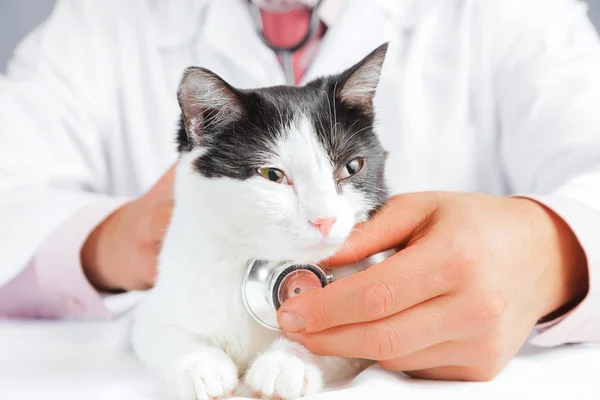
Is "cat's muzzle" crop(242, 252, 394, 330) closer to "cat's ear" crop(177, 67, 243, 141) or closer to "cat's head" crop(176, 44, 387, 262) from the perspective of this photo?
"cat's head" crop(176, 44, 387, 262)

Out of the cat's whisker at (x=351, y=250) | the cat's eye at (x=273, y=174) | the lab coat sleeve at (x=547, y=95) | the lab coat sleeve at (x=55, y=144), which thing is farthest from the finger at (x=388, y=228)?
the lab coat sleeve at (x=55, y=144)

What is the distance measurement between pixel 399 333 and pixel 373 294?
53 millimetres

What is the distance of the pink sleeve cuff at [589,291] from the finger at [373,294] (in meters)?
0.23

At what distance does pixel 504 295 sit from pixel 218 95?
0.40 m

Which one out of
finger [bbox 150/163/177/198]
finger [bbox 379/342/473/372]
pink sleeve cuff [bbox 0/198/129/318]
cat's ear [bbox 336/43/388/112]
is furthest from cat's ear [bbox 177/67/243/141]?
pink sleeve cuff [bbox 0/198/129/318]

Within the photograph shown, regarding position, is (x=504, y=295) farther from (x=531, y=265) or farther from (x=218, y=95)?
(x=218, y=95)

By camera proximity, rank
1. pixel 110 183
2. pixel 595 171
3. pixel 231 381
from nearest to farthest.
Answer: pixel 231 381 < pixel 595 171 < pixel 110 183

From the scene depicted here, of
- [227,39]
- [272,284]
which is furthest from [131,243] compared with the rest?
[227,39]

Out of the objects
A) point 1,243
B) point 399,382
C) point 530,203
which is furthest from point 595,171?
point 1,243

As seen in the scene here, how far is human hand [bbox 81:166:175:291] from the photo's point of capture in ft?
2.91

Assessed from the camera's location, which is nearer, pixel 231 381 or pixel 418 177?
pixel 231 381

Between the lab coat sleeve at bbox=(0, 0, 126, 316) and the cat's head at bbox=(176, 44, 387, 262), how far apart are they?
15.7 inches

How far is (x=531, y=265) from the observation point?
0.73 m

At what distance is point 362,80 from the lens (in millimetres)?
689
